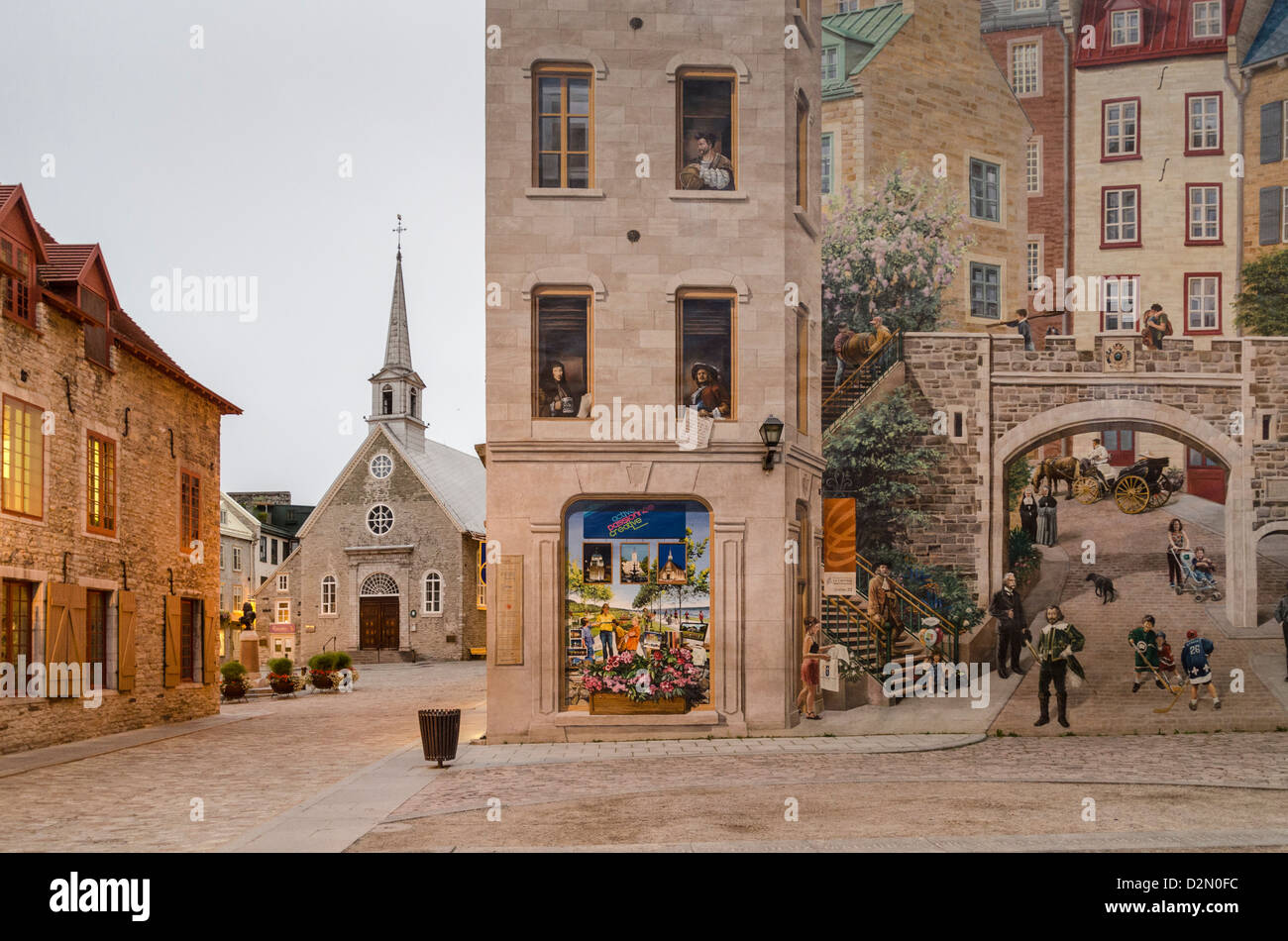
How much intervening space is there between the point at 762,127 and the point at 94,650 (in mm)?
14649

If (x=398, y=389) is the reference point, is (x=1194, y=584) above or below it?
below

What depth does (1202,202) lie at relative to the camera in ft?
70.0

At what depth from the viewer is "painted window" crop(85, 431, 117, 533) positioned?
817 inches

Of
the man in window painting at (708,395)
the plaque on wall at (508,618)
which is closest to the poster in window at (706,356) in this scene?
the man in window painting at (708,395)

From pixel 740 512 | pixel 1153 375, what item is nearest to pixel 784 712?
pixel 740 512

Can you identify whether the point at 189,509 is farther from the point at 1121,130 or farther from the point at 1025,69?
the point at 1121,130

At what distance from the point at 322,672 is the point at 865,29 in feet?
86.4

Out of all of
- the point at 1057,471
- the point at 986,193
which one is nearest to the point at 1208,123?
the point at 986,193

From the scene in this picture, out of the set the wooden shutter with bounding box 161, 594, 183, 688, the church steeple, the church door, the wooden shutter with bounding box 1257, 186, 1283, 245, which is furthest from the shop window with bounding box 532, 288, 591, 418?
the church steeple

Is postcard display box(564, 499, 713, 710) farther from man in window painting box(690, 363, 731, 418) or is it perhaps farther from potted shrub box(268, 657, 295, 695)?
potted shrub box(268, 657, 295, 695)

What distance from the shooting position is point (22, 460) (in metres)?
18.3

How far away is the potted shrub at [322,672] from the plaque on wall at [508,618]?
21.9 metres
